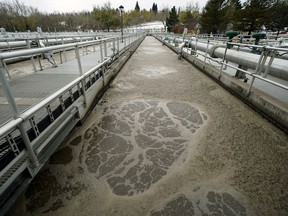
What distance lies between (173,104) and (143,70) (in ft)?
13.1

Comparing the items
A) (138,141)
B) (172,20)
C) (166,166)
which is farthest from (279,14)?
(172,20)

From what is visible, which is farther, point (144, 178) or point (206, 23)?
point (206, 23)

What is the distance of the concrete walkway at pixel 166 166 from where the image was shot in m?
2.00

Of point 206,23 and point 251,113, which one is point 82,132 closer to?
point 251,113

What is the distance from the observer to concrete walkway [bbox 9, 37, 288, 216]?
6.57 ft

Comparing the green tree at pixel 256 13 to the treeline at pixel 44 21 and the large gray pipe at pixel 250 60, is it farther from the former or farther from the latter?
the treeline at pixel 44 21

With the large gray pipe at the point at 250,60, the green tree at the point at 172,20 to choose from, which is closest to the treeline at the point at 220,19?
the green tree at the point at 172,20

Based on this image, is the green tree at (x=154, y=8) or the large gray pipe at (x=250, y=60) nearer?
the large gray pipe at (x=250, y=60)

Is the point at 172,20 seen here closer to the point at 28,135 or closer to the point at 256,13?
the point at 256,13

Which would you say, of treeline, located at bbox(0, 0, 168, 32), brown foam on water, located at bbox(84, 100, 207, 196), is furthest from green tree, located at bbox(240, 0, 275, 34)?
treeline, located at bbox(0, 0, 168, 32)

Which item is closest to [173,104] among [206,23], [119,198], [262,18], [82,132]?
[82,132]

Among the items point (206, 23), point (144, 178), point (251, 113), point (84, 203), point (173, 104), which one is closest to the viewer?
point (84, 203)

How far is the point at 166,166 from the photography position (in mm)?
2570

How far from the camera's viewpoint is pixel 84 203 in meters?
2.02
